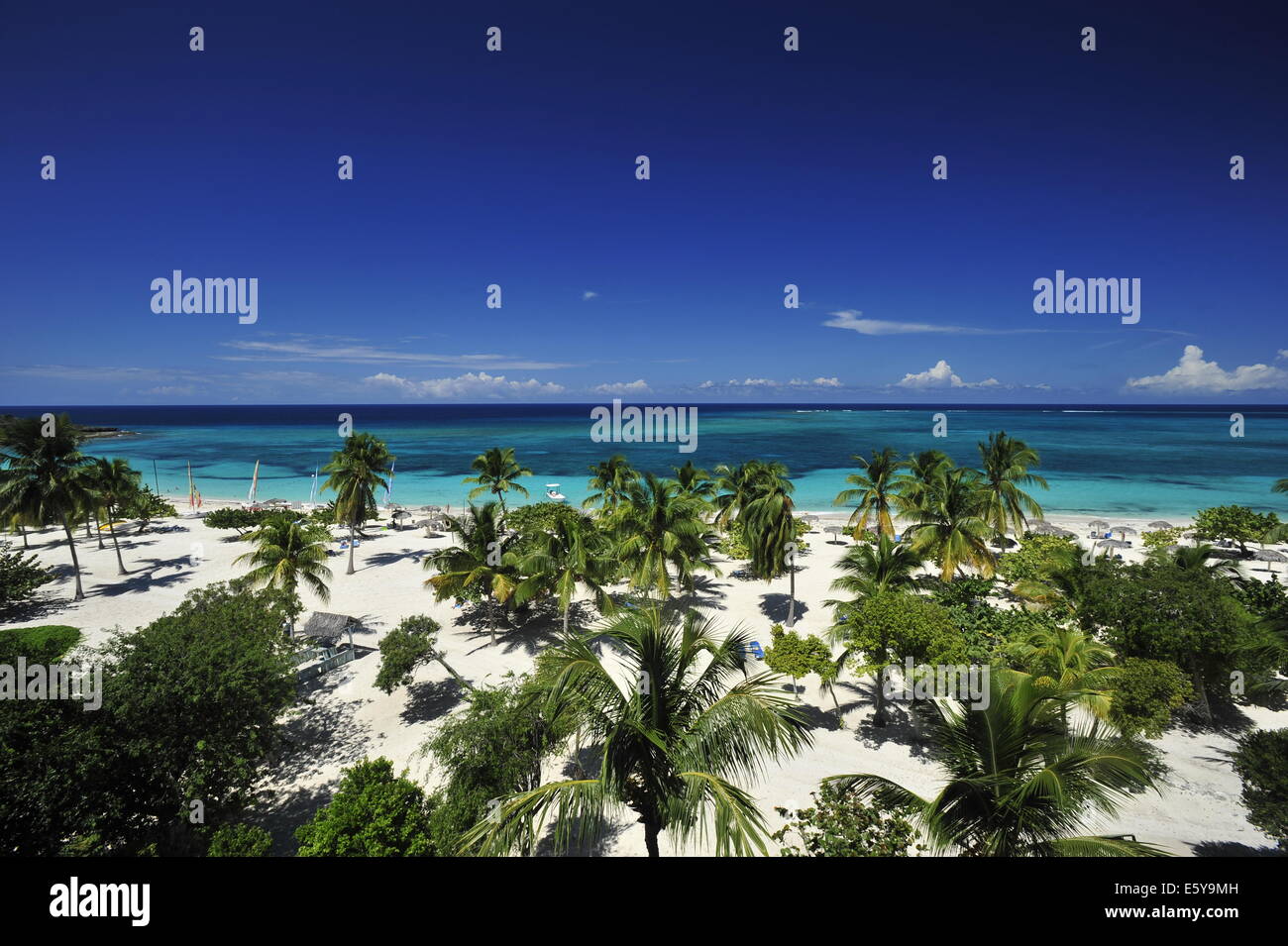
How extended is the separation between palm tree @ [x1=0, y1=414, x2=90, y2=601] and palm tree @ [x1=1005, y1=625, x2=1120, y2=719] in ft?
121

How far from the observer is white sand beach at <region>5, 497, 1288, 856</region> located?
11.2m

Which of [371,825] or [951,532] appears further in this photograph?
[951,532]

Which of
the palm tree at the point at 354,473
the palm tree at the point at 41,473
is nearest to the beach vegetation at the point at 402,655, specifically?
the palm tree at the point at 354,473

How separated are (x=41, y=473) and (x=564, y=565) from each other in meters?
24.1

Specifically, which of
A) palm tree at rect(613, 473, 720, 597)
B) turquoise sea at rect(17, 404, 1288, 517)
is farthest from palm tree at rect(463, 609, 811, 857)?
turquoise sea at rect(17, 404, 1288, 517)

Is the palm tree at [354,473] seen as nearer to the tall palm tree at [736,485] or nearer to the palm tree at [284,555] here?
the palm tree at [284,555]

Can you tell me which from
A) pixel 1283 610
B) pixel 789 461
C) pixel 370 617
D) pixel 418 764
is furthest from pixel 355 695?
pixel 789 461

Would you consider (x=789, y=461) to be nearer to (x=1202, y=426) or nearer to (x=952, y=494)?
(x=952, y=494)

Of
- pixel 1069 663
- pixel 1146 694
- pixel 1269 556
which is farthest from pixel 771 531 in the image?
pixel 1269 556

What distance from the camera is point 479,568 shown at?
766 inches

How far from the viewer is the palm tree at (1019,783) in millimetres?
6102

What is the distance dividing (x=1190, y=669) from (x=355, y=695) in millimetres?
23936

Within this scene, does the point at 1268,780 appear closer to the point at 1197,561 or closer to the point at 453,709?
the point at 1197,561

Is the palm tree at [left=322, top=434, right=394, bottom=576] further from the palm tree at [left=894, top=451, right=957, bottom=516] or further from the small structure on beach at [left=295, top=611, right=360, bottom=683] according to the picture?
the palm tree at [left=894, top=451, right=957, bottom=516]
